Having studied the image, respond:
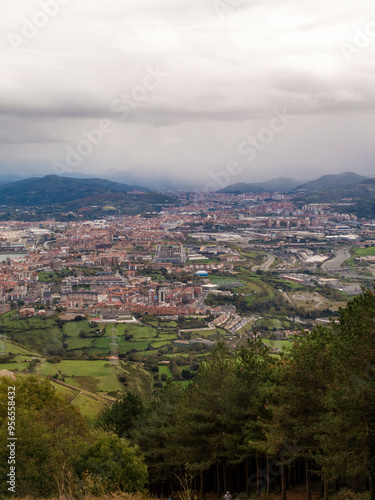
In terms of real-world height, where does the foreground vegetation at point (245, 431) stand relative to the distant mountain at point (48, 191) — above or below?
below

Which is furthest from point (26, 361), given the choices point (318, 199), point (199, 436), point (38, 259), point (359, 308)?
point (318, 199)

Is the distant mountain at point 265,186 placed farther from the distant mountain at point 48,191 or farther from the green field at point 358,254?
the green field at point 358,254

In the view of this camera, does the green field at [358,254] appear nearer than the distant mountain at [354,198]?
Yes

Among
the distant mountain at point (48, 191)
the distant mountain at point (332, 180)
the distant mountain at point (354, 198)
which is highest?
the distant mountain at point (332, 180)

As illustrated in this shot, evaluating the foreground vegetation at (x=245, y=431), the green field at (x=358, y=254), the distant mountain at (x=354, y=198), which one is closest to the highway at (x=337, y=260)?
the green field at (x=358, y=254)

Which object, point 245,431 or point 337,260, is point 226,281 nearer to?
point 337,260

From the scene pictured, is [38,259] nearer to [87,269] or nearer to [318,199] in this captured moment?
[87,269]
